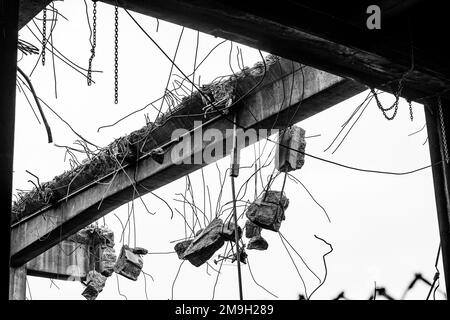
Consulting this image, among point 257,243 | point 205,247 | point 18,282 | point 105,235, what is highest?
point 105,235

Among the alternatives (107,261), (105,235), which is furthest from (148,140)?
(105,235)

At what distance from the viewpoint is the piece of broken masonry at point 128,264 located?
878cm

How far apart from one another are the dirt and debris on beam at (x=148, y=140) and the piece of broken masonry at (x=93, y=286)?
1.29 metres

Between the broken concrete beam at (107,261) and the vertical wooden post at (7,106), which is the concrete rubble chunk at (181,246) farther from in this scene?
the vertical wooden post at (7,106)

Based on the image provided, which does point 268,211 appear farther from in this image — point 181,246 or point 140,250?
point 140,250

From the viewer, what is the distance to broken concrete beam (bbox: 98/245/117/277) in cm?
1036

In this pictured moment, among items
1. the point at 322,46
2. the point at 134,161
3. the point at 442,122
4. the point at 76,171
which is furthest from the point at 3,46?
the point at 76,171

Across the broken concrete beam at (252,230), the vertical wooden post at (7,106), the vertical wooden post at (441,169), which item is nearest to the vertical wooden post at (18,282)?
the broken concrete beam at (252,230)

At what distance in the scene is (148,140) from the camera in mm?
8359

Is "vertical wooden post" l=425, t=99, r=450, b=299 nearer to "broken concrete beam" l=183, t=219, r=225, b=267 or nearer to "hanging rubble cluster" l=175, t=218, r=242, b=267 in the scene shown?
"hanging rubble cluster" l=175, t=218, r=242, b=267

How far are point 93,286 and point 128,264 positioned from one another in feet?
7.23

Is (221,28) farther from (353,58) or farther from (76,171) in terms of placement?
(76,171)

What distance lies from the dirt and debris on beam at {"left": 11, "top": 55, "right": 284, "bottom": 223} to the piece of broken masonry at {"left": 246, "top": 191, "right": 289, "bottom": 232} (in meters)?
0.93

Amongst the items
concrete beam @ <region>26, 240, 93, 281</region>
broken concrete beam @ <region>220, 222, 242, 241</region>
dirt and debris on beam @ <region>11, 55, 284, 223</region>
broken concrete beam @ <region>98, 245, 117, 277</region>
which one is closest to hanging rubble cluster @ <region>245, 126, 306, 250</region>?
broken concrete beam @ <region>220, 222, 242, 241</region>
